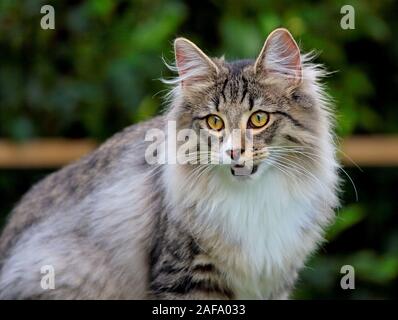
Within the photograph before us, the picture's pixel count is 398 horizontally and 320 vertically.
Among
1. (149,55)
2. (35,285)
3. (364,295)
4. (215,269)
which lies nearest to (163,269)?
(215,269)

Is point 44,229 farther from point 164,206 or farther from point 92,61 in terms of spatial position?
point 92,61

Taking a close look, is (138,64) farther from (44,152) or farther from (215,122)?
(215,122)

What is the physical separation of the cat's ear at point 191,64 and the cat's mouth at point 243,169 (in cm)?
43

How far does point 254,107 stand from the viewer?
11.8ft

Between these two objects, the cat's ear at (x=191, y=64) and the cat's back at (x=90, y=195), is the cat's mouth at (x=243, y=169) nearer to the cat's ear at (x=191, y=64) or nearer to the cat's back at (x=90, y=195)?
the cat's ear at (x=191, y=64)

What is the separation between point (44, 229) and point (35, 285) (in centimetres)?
28

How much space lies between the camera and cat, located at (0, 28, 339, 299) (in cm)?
362

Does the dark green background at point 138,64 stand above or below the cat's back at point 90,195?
above

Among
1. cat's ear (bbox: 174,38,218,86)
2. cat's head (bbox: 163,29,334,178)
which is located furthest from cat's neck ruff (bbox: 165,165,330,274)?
cat's ear (bbox: 174,38,218,86)

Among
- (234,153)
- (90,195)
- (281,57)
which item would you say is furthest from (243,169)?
(90,195)

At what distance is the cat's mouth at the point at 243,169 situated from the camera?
3.51m

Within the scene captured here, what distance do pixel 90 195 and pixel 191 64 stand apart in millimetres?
838

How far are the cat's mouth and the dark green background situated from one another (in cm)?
246
